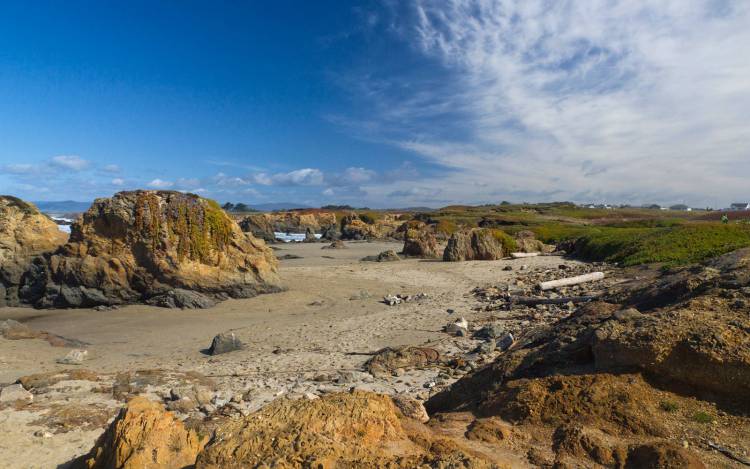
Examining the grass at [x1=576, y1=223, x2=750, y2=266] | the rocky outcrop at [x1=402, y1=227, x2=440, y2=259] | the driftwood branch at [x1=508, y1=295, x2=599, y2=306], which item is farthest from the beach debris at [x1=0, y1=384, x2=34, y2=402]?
the rocky outcrop at [x1=402, y1=227, x2=440, y2=259]

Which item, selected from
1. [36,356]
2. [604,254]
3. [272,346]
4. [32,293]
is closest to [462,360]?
[272,346]

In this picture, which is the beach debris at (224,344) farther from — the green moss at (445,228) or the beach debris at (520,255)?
the green moss at (445,228)

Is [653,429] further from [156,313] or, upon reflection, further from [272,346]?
[156,313]

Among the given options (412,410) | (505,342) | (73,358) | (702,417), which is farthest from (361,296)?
(702,417)

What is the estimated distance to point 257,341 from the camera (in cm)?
1214

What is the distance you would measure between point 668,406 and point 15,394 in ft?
29.8

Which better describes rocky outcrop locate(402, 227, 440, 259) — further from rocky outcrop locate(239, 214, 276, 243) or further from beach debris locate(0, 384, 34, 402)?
rocky outcrop locate(239, 214, 276, 243)

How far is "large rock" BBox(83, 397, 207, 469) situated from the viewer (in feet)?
13.5

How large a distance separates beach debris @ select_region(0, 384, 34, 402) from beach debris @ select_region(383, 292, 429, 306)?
1118cm

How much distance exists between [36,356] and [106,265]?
257 inches

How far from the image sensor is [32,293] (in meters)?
16.7

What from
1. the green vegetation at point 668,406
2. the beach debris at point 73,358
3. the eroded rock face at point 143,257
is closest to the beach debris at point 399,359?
the green vegetation at point 668,406

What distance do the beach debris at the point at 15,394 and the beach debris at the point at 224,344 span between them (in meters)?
3.95

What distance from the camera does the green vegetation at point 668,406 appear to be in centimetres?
421
